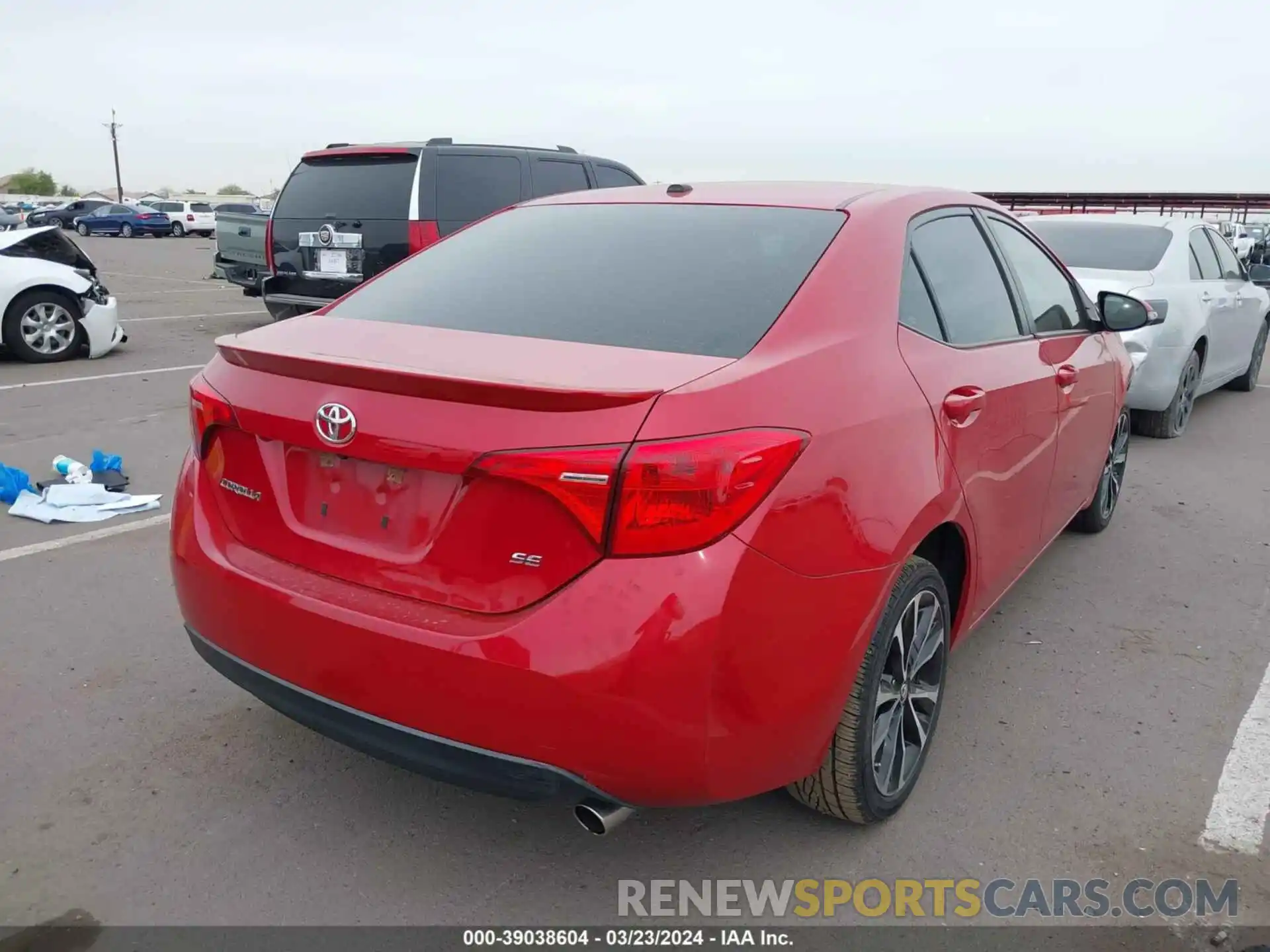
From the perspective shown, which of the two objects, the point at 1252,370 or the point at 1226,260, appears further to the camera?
the point at 1252,370

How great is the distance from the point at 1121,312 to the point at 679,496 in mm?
3056

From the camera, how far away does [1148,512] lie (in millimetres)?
5668

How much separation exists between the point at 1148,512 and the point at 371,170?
6725mm

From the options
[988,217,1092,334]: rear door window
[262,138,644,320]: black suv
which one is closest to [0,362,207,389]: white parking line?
[262,138,644,320]: black suv

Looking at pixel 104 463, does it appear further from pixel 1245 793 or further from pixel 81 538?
pixel 1245 793

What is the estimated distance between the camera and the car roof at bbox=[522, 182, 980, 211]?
302 centimetres

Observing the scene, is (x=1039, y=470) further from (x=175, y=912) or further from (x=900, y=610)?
(x=175, y=912)

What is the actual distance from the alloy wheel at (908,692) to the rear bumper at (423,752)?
869mm

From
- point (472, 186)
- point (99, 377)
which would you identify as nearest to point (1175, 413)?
point (472, 186)

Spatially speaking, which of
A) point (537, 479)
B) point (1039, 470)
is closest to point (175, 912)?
point (537, 479)

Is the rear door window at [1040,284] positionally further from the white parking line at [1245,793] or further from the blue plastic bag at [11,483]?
the blue plastic bag at [11,483]

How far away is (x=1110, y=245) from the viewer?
297 inches

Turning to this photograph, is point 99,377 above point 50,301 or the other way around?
the other way around

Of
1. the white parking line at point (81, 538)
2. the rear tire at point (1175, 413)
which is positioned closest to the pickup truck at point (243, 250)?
the white parking line at point (81, 538)
